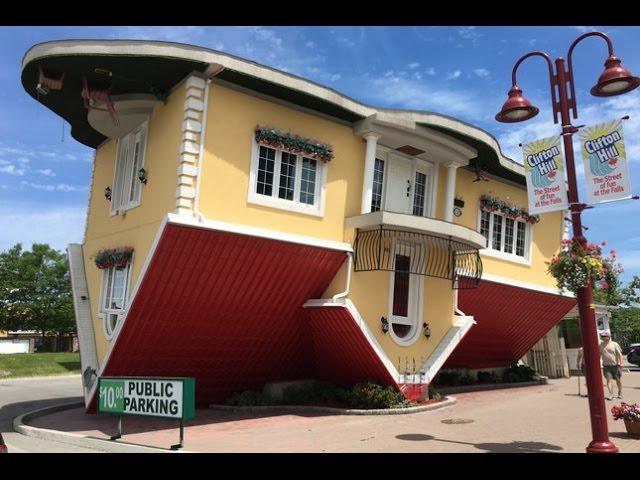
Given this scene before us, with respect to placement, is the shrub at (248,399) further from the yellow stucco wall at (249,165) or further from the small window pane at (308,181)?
the small window pane at (308,181)

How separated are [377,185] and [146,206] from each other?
232 inches

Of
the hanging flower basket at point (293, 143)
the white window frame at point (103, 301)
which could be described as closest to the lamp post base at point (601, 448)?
the hanging flower basket at point (293, 143)

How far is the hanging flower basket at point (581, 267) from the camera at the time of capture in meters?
8.66

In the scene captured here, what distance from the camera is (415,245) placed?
1552cm

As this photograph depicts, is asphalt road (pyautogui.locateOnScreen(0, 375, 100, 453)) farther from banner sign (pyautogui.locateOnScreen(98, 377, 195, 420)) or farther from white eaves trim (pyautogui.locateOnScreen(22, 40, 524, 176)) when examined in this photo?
white eaves trim (pyautogui.locateOnScreen(22, 40, 524, 176))

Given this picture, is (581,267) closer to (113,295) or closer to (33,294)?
(113,295)

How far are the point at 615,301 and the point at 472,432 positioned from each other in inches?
1891

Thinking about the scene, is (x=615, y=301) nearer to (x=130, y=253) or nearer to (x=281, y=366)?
(x=281, y=366)

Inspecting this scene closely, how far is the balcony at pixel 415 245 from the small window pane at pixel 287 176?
169 cm

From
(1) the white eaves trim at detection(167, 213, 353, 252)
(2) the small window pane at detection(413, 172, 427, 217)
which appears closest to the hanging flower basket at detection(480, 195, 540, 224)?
(2) the small window pane at detection(413, 172, 427, 217)

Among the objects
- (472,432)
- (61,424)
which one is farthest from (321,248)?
(61,424)

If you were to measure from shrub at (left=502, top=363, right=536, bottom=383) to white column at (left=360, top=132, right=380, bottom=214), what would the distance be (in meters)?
9.71

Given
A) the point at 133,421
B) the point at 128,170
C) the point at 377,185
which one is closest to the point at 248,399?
the point at 133,421

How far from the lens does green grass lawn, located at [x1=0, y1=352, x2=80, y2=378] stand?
98.9 feet
